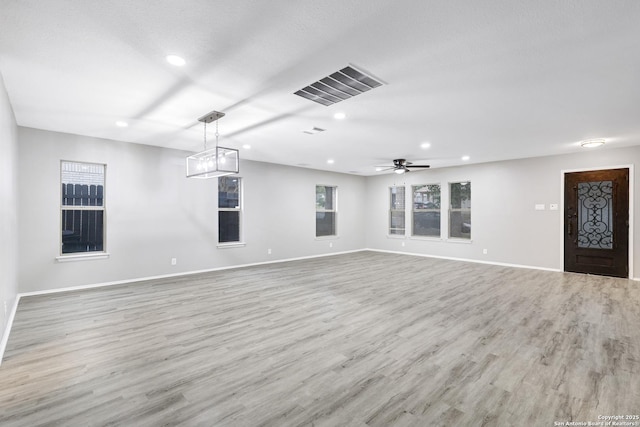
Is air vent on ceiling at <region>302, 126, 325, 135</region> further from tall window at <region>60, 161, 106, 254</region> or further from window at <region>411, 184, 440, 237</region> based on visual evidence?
window at <region>411, 184, 440, 237</region>

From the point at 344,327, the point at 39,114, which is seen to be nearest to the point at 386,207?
the point at 344,327

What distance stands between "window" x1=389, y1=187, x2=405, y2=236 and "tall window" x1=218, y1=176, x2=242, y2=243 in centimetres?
518

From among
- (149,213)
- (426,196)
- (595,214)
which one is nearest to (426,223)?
(426,196)

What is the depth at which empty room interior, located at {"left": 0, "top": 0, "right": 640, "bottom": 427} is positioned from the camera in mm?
2064

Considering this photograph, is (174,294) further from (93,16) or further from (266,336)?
(93,16)

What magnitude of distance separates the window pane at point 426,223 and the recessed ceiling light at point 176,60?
8.07 meters

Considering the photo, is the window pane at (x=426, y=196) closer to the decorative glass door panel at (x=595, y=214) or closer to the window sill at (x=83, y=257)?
the decorative glass door panel at (x=595, y=214)

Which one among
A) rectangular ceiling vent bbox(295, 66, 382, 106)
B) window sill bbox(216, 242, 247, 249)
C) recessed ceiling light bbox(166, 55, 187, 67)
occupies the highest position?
recessed ceiling light bbox(166, 55, 187, 67)

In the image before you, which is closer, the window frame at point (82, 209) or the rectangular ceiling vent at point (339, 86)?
the rectangular ceiling vent at point (339, 86)

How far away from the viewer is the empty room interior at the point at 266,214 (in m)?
2.06

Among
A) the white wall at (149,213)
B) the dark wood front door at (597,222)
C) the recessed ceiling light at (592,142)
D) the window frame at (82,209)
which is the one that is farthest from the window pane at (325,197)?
the recessed ceiling light at (592,142)

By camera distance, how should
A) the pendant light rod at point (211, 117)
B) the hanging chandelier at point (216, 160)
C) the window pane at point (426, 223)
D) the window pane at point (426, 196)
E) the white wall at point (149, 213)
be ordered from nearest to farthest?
the pendant light rod at point (211, 117) → the hanging chandelier at point (216, 160) → the white wall at point (149, 213) → the window pane at point (426, 196) → the window pane at point (426, 223)

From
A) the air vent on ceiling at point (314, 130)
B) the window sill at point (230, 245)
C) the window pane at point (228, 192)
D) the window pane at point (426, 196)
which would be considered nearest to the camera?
the air vent on ceiling at point (314, 130)

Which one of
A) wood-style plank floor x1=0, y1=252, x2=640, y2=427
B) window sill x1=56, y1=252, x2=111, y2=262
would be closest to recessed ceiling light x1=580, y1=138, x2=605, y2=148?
wood-style plank floor x1=0, y1=252, x2=640, y2=427
